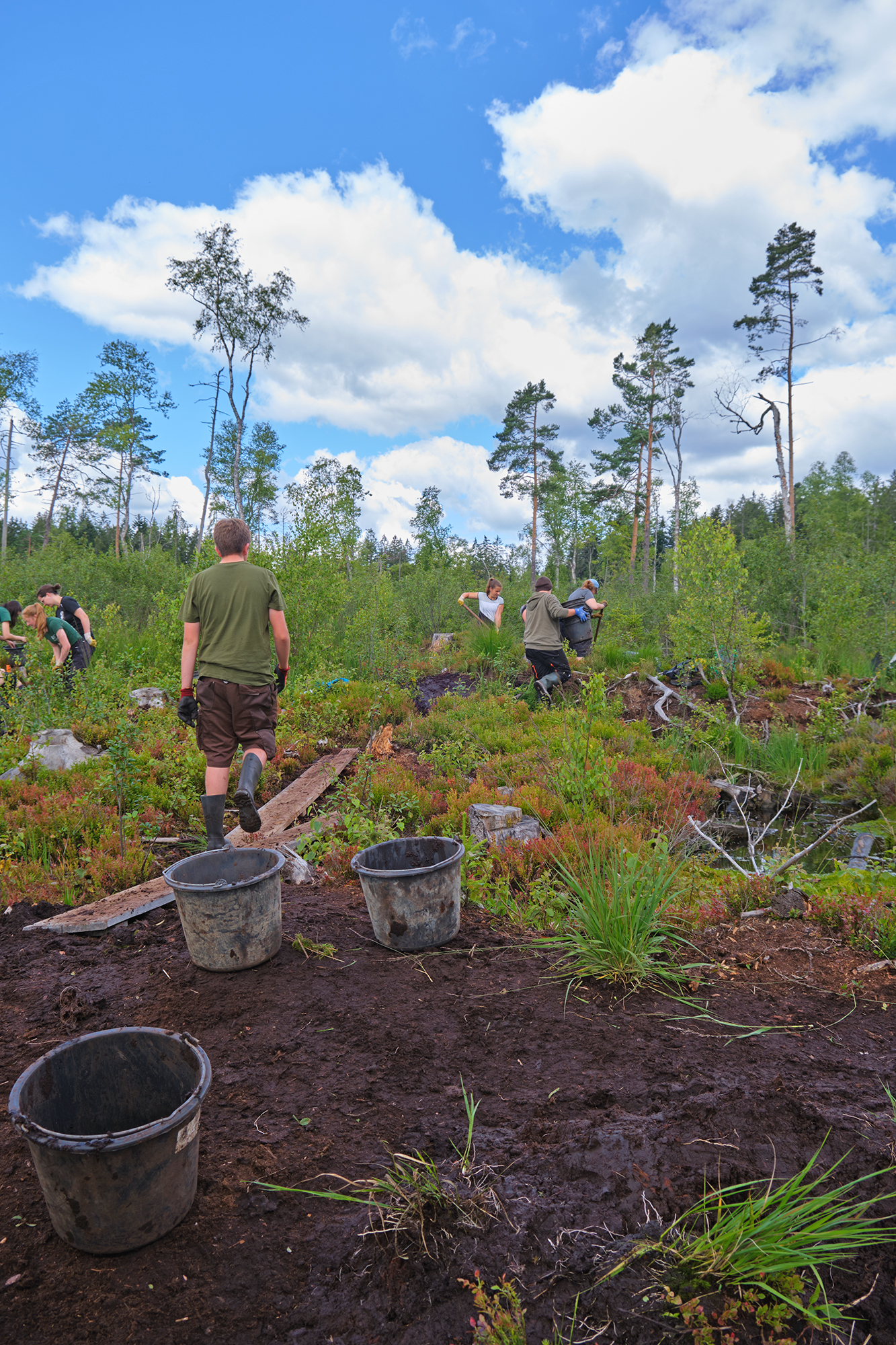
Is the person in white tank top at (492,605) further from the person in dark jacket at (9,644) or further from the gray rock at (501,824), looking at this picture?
the gray rock at (501,824)

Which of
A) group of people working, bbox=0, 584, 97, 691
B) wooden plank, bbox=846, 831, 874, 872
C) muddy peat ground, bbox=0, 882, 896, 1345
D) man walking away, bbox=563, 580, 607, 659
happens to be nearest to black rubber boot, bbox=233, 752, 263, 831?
muddy peat ground, bbox=0, 882, 896, 1345

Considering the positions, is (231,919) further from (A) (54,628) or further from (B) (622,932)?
(A) (54,628)

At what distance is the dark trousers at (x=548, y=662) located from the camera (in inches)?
380

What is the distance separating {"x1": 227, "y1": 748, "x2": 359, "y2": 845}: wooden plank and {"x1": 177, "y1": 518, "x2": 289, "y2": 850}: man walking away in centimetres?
76

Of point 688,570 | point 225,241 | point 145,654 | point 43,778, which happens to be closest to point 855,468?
point 225,241

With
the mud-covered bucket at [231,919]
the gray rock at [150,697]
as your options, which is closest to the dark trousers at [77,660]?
the gray rock at [150,697]

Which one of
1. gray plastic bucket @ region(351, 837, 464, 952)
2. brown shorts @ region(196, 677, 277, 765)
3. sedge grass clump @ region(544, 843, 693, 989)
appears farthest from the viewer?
brown shorts @ region(196, 677, 277, 765)

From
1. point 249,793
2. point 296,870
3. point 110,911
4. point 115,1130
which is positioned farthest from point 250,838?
point 115,1130

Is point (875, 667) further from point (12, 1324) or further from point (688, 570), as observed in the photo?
point (12, 1324)

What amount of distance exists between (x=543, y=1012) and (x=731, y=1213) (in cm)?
122

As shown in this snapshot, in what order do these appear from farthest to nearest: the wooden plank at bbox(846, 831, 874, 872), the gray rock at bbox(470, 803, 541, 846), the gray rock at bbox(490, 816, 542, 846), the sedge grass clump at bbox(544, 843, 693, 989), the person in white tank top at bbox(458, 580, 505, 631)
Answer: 1. the person in white tank top at bbox(458, 580, 505, 631)
2. the wooden plank at bbox(846, 831, 874, 872)
3. the gray rock at bbox(470, 803, 541, 846)
4. the gray rock at bbox(490, 816, 542, 846)
5. the sedge grass clump at bbox(544, 843, 693, 989)

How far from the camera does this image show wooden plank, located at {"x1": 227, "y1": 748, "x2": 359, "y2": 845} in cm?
547

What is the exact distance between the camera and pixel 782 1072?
7.68ft

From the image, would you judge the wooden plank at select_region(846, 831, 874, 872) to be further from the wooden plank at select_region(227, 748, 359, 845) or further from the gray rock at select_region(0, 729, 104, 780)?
the gray rock at select_region(0, 729, 104, 780)
